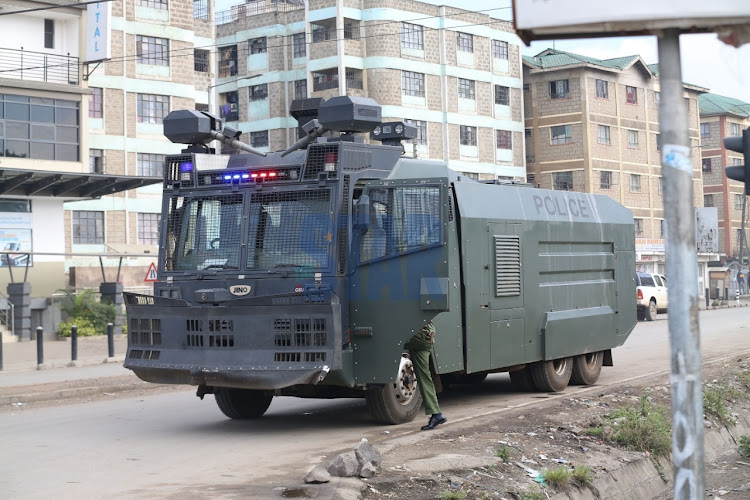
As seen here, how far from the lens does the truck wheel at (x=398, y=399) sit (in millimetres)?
11320

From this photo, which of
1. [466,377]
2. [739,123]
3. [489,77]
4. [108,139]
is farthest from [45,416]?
[739,123]

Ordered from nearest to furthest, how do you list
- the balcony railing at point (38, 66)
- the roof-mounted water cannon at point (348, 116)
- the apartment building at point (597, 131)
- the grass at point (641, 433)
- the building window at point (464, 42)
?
the grass at point (641, 433), the roof-mounted water cannon at point (348, 116), the balcony railing at point (38, 66), the building window at point (464, 42), the apartment building at point (597, 131)

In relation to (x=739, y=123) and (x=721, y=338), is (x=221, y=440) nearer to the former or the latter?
(x=721, y=338)

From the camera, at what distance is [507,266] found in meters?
13.0

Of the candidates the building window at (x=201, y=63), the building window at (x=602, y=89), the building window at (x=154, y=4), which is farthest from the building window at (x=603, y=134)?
the building window at (x=154, y=4)

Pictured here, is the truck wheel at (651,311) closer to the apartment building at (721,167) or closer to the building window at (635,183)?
the building window at (635,183)

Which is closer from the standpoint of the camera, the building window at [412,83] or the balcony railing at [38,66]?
the balcony railing at [38,66]

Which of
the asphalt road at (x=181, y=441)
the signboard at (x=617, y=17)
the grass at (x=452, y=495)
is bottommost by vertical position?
the asphalt road at (x=181, y=441)

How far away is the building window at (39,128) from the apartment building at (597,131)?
114 ft

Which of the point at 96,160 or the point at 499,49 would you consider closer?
the point at 96,160

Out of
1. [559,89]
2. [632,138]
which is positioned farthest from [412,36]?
[632,138]

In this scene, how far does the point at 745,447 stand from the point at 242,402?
18.6 feet

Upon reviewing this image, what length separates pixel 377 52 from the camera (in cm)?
5919

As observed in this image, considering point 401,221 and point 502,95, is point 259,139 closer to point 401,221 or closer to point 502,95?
point 502,95
